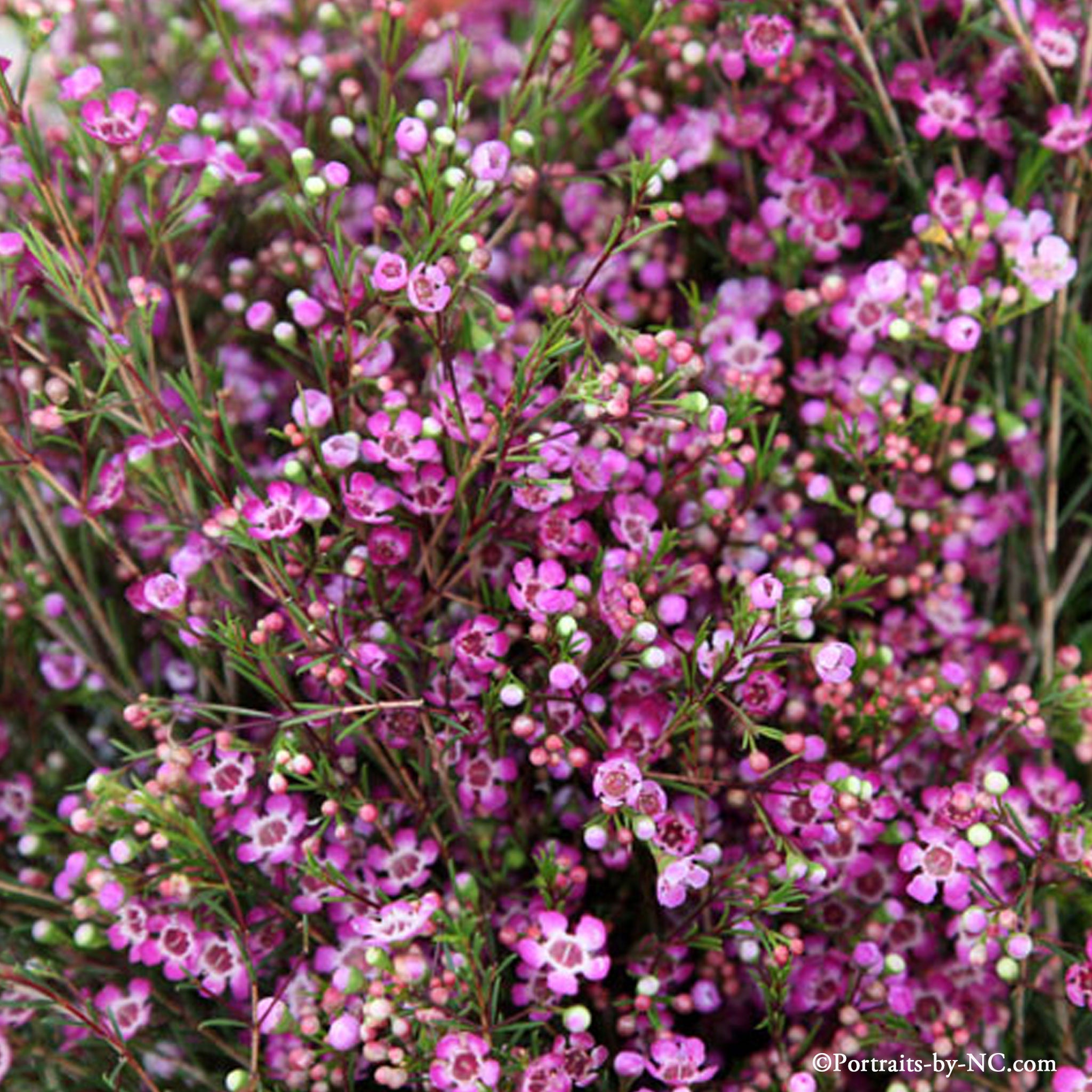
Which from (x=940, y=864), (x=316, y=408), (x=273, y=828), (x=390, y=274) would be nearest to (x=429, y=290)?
(x=390, y=274)

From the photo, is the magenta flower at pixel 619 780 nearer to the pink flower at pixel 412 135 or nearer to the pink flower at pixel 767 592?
the pink flower at pixel 767 592

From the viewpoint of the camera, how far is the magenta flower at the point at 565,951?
0.71 m

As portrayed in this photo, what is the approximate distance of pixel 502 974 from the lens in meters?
0.83

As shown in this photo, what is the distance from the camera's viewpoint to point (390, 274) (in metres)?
0.73

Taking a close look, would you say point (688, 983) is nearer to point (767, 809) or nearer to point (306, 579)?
point (767, 809)

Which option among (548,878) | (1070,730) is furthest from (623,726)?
(1070,730)

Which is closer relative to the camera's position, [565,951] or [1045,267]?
[565,951]

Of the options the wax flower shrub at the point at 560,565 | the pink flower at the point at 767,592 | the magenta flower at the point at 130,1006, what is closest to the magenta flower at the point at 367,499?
the wax flower shrub at the point at 560,565

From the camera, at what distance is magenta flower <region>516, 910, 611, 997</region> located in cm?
71

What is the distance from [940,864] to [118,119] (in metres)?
0.71

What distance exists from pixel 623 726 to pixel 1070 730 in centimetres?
34

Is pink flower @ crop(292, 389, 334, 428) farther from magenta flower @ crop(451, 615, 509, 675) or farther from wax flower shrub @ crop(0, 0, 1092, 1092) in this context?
magenta flower @ crop(451, 615, 509, 675)

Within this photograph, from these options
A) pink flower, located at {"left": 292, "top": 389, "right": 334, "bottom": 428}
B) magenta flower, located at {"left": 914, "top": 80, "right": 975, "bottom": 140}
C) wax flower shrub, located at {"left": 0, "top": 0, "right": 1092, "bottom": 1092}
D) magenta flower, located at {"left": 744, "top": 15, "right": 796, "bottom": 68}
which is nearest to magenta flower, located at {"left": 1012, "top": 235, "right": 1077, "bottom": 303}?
wax flower shrub, located at {"left": 0, "top": 0, "right": 1092, "bottom": 1092}

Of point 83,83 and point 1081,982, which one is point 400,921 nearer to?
point 1081,982
